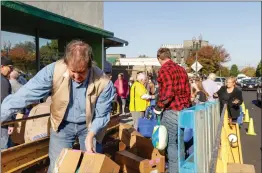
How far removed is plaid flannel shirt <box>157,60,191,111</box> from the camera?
14.9 feet

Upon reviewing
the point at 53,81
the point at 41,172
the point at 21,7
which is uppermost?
the point at 21,7

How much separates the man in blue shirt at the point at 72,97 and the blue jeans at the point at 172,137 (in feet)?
5.00

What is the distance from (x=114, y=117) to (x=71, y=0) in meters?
6.85

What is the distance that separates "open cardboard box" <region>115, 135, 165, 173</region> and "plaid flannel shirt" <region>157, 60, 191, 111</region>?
88cm

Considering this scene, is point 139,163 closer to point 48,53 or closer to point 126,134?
point 126,134

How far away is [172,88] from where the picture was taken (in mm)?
4547

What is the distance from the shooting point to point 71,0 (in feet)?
39.2

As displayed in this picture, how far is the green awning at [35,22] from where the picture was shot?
7.09m

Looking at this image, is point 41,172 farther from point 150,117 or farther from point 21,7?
point 21,7

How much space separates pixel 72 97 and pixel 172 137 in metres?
1.89

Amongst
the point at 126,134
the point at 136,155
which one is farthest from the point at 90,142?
the point at 126,134

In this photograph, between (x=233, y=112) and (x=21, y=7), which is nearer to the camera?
(x=21, y=7)

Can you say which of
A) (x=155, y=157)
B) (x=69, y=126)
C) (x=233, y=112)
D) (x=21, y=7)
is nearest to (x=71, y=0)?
(x=21, y=7)

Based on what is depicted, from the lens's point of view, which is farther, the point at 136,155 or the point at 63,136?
the point at 136,155
